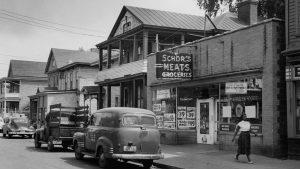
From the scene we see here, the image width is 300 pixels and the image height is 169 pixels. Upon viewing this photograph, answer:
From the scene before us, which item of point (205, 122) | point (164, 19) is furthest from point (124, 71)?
point (205, 122)

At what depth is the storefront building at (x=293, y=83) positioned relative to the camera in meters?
14.5

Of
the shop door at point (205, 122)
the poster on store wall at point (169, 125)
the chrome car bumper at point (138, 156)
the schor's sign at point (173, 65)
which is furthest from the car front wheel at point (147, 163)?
the poster on store wall at point (169, 125)

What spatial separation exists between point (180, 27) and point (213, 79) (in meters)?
10.4

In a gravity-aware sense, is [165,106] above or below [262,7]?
below

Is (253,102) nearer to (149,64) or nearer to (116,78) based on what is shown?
(149,64)

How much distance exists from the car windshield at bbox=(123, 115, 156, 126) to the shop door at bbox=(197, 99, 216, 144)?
22.7 feet

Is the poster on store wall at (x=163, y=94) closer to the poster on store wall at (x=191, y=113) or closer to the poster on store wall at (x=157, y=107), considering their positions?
the poster on store wall at (x=157, y=107)

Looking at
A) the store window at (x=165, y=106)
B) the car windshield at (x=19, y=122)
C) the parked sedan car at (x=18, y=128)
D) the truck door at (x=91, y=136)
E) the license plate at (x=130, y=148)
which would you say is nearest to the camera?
the license plate at (x=130, y=148)

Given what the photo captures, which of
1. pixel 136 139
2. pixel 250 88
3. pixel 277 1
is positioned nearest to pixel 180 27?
pixel 277 1

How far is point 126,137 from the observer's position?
44.1 ft

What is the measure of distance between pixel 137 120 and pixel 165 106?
9.26 m

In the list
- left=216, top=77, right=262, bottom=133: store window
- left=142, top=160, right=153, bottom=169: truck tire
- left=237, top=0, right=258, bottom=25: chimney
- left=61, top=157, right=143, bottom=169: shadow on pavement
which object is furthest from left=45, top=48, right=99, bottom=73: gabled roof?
left=142, top=160, right=153, bottom=169: truck tire

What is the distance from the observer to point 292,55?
14.5 m

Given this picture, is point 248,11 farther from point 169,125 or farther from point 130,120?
point 130,120
